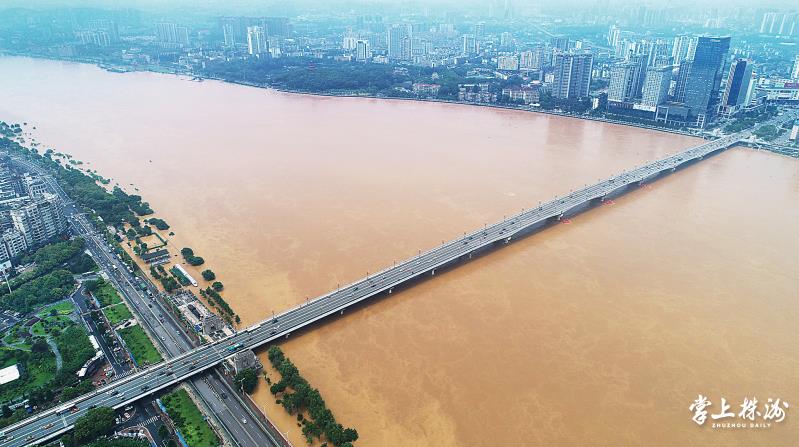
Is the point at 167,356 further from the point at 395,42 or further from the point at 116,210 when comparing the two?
the point at 395,42

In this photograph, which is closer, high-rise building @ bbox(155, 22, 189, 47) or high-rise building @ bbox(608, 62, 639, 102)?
high-rise building @ bbox(608, 62, 639, 102)

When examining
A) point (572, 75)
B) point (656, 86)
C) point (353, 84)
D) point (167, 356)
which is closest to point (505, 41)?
point (572, 75)

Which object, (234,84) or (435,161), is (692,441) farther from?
(234,84)

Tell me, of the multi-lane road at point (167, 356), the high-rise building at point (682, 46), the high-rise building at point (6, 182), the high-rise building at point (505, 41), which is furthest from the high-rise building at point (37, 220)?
the high-rise building at point (505, 41)

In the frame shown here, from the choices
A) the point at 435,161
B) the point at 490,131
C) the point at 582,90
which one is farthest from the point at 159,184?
the point at 582,90

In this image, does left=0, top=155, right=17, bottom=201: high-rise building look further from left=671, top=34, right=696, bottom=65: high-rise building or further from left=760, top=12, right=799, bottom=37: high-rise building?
left=760, top=12, right=799, bottom=37: high-rise building

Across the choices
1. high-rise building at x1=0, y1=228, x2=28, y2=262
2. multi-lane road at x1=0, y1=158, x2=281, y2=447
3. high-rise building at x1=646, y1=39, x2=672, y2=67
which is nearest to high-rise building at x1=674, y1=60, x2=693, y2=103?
high-rise building at x1=646, y1=39, x2=672, y2=67
